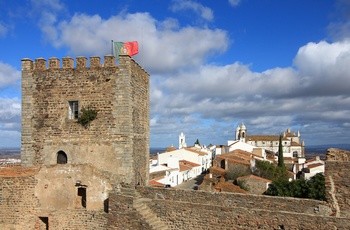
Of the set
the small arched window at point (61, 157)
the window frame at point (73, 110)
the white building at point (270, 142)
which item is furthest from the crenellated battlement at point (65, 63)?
the white building at point (270, 142)

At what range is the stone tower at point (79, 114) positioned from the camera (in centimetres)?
1231

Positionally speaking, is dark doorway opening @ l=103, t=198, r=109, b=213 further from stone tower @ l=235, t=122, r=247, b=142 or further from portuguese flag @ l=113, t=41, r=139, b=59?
stone tower @ l=235, t=122, r=247, b=142

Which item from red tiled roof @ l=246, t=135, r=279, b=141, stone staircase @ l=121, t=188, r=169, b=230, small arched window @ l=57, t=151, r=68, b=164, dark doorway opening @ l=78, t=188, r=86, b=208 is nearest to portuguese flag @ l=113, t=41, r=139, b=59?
small arched window @ l=57, t=151, r=68, b=164

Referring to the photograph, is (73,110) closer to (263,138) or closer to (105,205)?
(105,205)

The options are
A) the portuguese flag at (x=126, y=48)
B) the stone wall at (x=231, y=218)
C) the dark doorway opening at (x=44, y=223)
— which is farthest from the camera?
the portuguese flag at (x=126, y=48)

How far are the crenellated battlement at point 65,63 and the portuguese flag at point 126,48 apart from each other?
719mm

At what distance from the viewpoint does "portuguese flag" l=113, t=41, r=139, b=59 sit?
1330 cm

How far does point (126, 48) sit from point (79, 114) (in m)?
3.12

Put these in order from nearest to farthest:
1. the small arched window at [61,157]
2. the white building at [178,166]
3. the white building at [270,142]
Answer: the small arched window at [61,157]
the white building at [178,166]
the white building at [270,142]

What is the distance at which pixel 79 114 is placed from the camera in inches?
500

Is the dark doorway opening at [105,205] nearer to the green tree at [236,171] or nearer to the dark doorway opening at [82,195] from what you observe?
the dark doorway opening at [82,195]

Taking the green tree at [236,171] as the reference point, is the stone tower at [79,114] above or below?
above

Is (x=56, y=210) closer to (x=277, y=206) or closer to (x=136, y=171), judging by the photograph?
(x=136, y=171)

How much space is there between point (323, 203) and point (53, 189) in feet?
29.2
